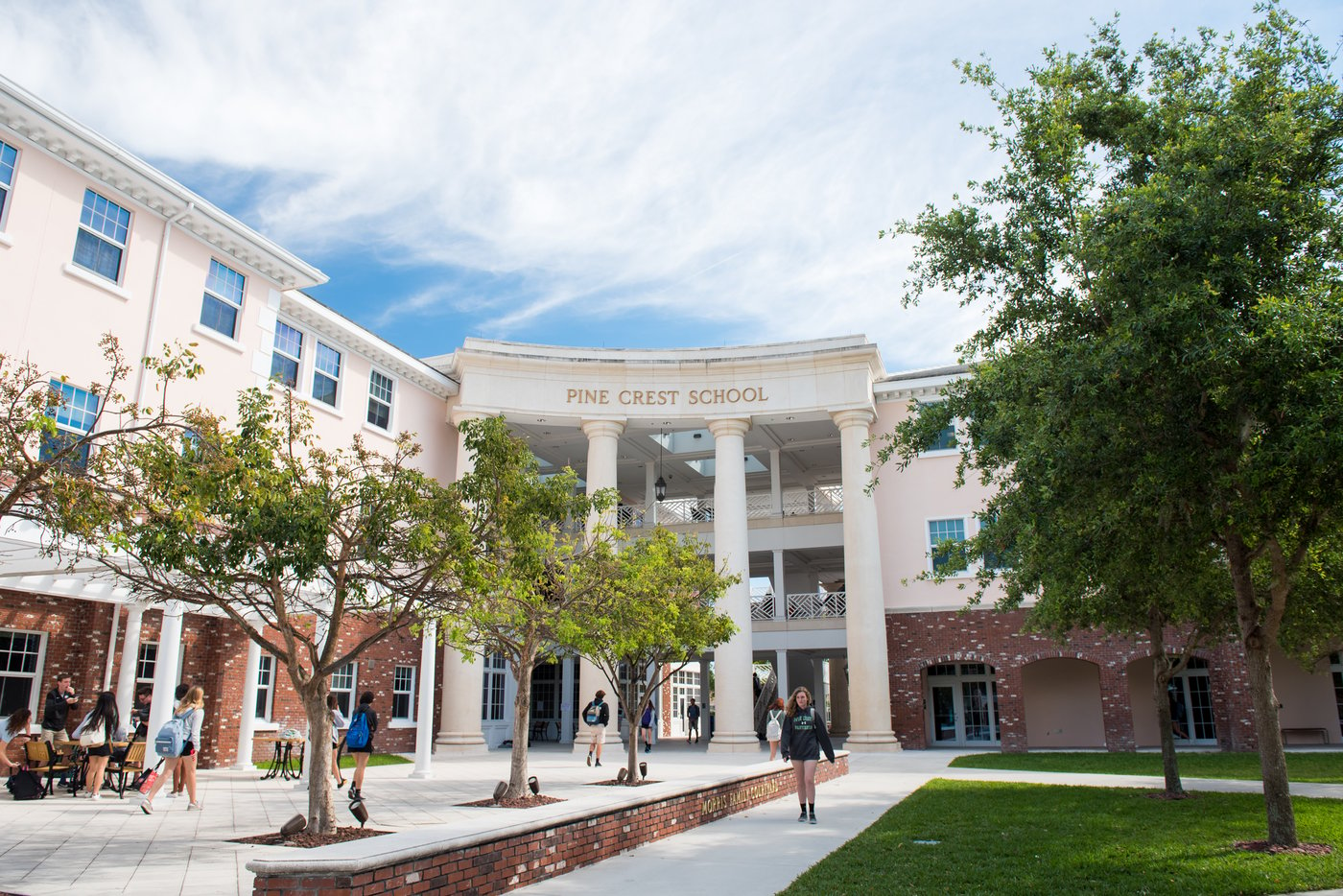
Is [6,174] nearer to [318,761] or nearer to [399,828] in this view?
[318,761]

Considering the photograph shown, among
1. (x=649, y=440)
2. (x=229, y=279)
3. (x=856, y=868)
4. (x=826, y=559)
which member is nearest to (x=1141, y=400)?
(x=856, y=868)

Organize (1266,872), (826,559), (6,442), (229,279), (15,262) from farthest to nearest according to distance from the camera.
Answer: (826,559), (229,279), (15,262), (1266,872), (6,442)

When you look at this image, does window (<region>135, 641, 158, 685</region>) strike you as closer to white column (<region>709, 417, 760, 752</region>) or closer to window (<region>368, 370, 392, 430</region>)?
window (<region>368, 370, 392, 430</region>)

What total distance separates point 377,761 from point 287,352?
9803 millimetres

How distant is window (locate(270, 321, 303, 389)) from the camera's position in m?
22.1

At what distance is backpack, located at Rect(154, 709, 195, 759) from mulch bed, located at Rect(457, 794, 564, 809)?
366cm

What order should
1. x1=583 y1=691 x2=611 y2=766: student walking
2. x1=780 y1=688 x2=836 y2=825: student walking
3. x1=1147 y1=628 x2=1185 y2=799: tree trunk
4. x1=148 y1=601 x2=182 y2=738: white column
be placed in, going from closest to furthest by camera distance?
x1=780 y1=688 x2=836 y2=825: student walking
x1=1147 y1=628 x2=1185 y2=799: tree trunk
x1=148 y1=601 x2=182 y2=738: white column
x1=583 y1=691 x2=611 y2=766: student walking

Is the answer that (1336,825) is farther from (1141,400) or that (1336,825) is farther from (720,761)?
(720,761)

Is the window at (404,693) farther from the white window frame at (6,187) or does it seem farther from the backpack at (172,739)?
the white window frame at (6,187)

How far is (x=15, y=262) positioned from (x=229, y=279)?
444cm

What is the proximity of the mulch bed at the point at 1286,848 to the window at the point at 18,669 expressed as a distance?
17.9 m

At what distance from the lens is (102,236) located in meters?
16.9

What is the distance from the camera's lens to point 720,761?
22.5 meters

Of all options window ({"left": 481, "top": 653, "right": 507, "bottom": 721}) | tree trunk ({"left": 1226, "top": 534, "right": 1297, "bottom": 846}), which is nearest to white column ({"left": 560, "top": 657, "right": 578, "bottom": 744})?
window ({"left": 481, "top": 653, "right": 507, "bottom": 721})
